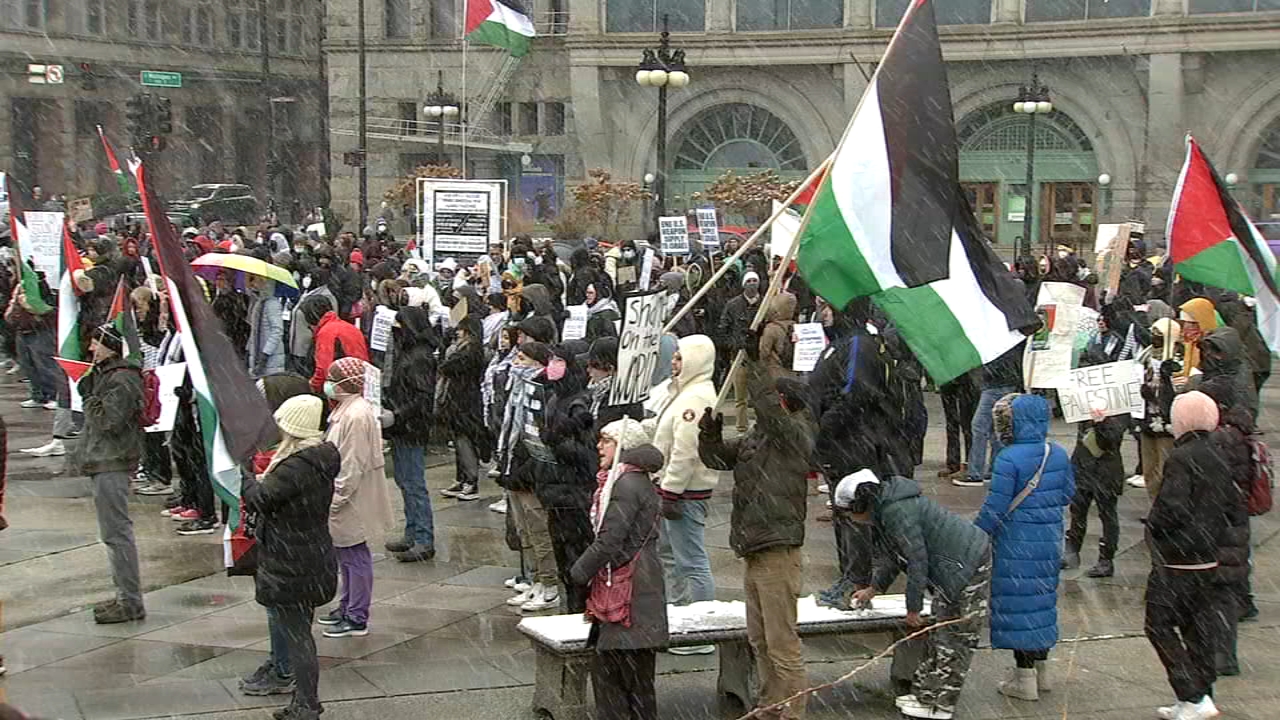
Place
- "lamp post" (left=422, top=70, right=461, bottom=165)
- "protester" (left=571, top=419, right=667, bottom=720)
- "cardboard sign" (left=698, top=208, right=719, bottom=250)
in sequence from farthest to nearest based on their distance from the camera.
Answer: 1. "lamp post" (left=422, top=70, right=461, bottom=165)
2. "cardboard sign" (left=698, top=208, right=719, bottom=250)
3. "protester" (left=571, top=419, right=667, bottom=720)

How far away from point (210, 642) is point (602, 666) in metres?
2.83

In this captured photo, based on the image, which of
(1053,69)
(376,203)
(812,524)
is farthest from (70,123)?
(812,524)

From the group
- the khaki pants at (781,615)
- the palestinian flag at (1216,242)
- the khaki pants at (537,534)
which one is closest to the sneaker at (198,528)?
the khaki pants at (537,534)

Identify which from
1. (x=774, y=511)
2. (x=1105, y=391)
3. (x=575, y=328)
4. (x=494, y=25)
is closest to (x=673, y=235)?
(x=575, y=328)

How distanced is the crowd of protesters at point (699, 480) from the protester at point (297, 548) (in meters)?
0.02

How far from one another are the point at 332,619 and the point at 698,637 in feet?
8.57

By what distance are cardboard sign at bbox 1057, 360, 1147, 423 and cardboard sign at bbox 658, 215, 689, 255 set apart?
1091 cm

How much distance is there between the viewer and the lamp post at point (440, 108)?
38656mm

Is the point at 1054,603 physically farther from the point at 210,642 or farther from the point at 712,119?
the point at 712,119

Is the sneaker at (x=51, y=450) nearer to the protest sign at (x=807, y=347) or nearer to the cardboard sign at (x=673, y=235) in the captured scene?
the protest sign at (x=807, y=347)

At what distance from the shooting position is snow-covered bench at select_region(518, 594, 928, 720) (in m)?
7.64

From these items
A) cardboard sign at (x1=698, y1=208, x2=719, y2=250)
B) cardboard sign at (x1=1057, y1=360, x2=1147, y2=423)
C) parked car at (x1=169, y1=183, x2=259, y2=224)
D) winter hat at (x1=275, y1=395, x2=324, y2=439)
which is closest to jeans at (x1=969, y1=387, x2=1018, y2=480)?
cardboard sign at (x1=1057, y1=360, x2=1147, y2=423)

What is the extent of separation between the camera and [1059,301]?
1228cm

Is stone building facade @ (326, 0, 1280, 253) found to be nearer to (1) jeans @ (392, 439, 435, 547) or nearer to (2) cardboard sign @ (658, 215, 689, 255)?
(2) cardboard sign @ (658, 215, 689, 255)
